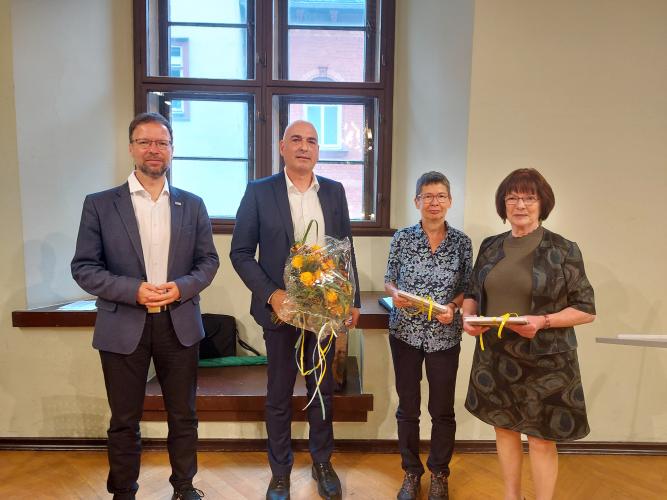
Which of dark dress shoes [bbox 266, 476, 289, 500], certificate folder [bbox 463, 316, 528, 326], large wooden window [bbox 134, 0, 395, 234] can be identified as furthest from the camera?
large wooden window [bbox 134, 0, 395, 234]

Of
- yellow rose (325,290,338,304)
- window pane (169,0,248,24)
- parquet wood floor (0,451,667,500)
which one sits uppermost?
window pane (169,0,248,24)

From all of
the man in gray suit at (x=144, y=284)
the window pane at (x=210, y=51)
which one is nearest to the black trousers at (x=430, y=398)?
the man in gray suit at (x=144, y=284)

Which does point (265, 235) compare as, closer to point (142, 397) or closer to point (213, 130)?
point (142, 397)

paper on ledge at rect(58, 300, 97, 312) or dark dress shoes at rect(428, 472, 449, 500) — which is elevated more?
paper on ledge at rect(58, 300, 97, 312)

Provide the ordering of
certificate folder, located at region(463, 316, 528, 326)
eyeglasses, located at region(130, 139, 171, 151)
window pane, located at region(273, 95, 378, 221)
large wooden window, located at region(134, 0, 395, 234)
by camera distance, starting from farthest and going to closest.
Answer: window pane, located at region(273, 95, 378, 221), large wooden window, located at region(134, 0, 395, 234), eyeglasses, located at region(130, 139, 171, 151), certificate folder, located at region(463, 316, 528, 326)

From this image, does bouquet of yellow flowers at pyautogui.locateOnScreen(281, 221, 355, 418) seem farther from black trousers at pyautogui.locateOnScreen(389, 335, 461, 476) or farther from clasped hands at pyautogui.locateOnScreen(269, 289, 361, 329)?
black trousers at pyautogui.locateOnScreen(389, 335, 461, 476)

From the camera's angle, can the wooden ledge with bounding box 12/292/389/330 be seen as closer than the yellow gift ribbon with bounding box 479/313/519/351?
No

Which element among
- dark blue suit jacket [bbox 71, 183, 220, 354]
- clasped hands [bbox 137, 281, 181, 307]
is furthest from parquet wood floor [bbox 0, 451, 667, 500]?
clasped hands [bbox 137, 281, 181, 307]

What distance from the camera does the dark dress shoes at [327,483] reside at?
2125mm

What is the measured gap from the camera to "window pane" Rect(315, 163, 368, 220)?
11.2 feet

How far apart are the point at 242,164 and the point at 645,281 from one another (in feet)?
8.63

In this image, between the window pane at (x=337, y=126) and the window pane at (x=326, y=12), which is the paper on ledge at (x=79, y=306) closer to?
the window pane at (x=337, y=126)

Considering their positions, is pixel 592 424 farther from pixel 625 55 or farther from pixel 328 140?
pixel 328 140

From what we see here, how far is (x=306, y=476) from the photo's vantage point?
239cm
